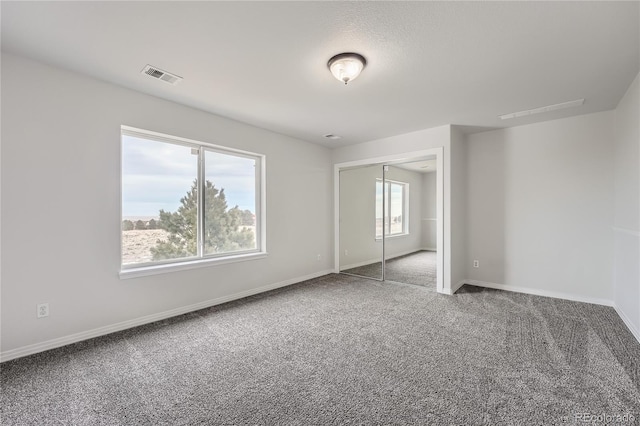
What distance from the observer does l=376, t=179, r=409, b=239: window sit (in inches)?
208

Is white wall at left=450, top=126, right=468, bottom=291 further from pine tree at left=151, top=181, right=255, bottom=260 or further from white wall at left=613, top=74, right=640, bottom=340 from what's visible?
pine tree at left=151, top=181, right=255, bottom=260

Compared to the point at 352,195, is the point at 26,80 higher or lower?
higher

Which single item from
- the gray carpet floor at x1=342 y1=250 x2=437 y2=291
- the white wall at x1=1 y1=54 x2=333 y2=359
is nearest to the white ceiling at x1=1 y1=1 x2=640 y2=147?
the white wall at x1=1 y1=54 x2=333 y2=359

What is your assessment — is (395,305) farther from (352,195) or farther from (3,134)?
(3,134)

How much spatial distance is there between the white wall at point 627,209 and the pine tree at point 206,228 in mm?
4446

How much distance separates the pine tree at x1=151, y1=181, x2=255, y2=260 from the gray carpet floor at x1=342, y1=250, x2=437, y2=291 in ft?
7.95

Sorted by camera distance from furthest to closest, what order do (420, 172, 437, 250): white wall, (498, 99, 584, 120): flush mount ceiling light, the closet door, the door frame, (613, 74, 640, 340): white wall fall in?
the closet door, (420, 172, 437, 250): white wall, the door frame, (498, 99, 584, 120): flush mount ceiling light, (613, 74, 640, 340): white wall

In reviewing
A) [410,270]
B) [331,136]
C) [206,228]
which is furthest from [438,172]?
[206,228]

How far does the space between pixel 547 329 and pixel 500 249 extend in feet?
5.68

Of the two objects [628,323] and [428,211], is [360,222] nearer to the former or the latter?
[428,211]

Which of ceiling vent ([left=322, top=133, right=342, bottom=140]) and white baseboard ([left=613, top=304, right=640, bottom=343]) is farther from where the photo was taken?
ceiling vent ([left=322, top=133, right=342, bottom=140])

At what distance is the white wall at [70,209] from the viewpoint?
231 cm

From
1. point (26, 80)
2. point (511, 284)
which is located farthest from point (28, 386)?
point (511, 284)

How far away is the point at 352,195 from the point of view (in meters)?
5.65
